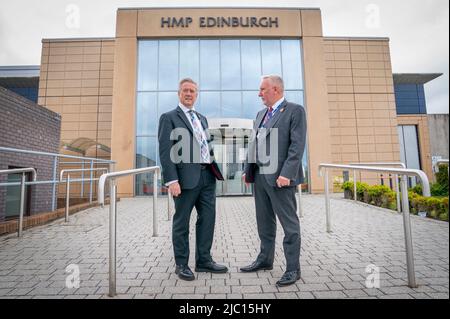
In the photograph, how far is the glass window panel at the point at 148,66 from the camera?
1109cm

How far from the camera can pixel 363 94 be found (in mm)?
14234

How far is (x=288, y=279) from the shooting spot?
6.97 ft

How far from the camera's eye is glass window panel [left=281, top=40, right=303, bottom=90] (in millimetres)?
11266

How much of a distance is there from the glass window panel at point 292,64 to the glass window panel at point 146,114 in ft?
19.4

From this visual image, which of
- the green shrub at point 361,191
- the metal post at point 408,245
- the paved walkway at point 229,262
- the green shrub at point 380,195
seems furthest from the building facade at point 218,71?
the metal post at point 408,245

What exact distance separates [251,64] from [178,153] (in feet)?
32.7

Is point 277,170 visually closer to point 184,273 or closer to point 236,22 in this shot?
point 184,273

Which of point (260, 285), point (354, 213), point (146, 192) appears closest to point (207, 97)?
point (146, 192)

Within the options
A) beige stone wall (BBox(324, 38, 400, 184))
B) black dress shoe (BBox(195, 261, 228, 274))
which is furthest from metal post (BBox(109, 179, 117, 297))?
beige stone wall (BBox(324, 38, 400, 184))

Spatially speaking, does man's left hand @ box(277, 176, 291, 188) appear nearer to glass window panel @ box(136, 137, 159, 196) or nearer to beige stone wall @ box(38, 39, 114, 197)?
glass window panel @ box(136, 137, 159, 196)

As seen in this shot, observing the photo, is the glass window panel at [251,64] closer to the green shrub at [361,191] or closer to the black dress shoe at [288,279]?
the green shrub at [361,191]

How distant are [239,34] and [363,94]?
26.1ft

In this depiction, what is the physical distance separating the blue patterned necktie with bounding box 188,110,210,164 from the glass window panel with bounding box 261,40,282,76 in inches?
374
